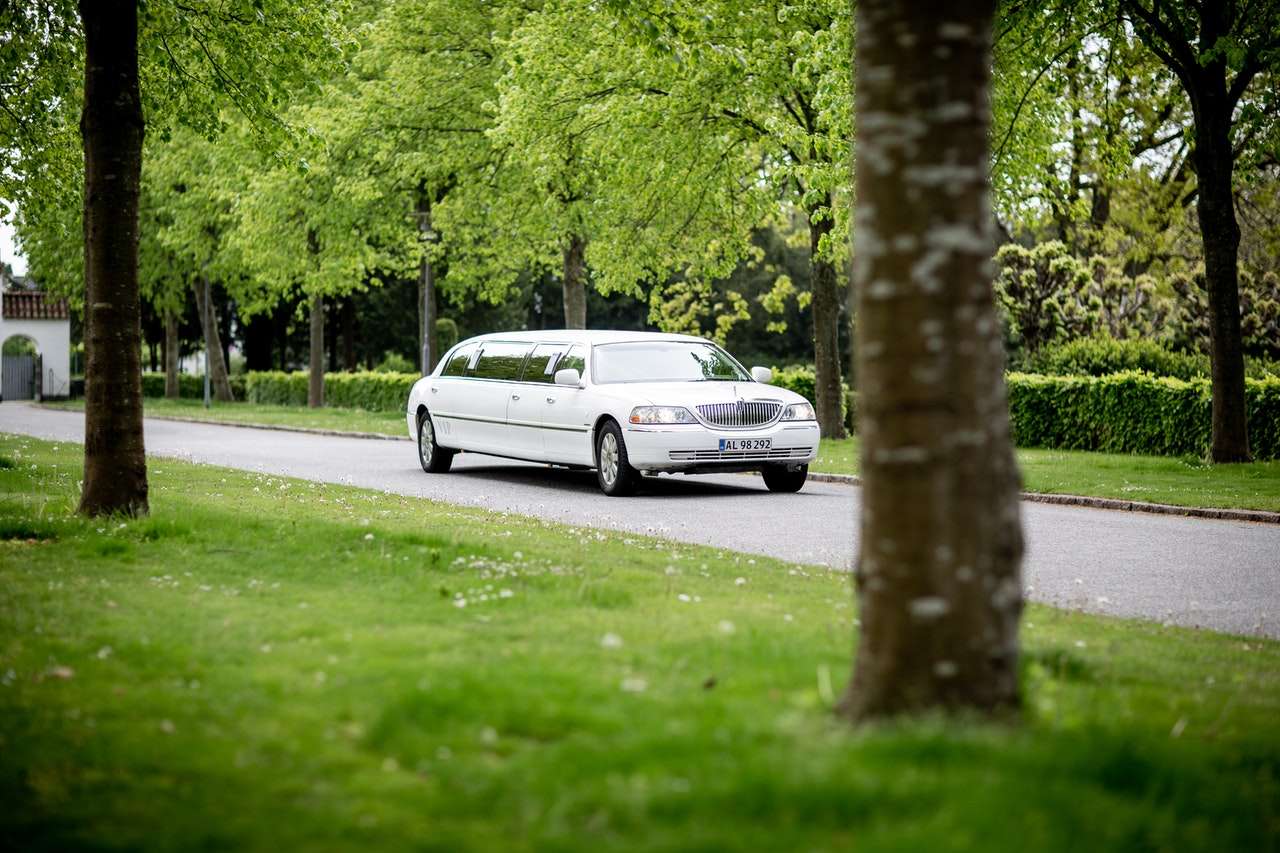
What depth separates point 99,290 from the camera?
10.5 m

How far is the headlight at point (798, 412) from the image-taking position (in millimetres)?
15812

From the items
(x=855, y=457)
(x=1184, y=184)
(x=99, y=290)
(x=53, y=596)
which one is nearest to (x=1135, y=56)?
(x=1184, y=184)

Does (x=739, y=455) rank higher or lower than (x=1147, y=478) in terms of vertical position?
higher

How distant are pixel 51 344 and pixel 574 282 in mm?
48201

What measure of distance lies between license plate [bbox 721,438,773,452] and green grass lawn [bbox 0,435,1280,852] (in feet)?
23.5

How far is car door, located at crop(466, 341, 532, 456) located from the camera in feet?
57.8

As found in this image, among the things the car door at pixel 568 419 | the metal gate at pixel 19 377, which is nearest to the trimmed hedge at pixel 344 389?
the metal gate at pixel 19 377

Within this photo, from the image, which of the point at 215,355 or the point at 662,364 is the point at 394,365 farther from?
the point at 662,364

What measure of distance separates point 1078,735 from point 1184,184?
35.7 meters

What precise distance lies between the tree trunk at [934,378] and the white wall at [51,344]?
69.8m

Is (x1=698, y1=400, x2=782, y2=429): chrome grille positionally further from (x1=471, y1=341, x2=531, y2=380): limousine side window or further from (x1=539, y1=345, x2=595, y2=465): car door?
(x1=471, y1=341, x2=531, y2=380): limousine side window

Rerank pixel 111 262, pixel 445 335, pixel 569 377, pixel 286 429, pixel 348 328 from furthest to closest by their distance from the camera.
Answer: pixel 348 328 < pixel 445 335 < pixel 286 429 < pixel 569 377 < pixel 111 262

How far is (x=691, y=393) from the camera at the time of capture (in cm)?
1573

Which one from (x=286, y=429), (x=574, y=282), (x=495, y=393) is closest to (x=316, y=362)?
(x=286, y=429)
